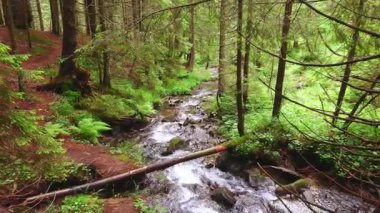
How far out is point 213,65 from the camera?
39.4m

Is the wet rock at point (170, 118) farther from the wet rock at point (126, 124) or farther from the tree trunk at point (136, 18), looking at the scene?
the tree trunk at point (136, 18)

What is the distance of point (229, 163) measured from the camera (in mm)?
10664

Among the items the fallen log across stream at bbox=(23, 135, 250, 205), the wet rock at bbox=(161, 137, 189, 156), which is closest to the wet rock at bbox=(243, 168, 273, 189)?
the fallen log across stream at bbox=(23, 135, 250, 205)

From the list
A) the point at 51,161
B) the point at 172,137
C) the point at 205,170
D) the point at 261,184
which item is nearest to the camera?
the point at 51,161

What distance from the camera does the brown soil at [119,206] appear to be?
7219 mm

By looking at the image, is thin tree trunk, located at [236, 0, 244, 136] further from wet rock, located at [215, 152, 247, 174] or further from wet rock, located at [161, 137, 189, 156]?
wet rock, located at [161, 137, 189, 156]

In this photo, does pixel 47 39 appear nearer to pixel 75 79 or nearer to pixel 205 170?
pixel 75 79

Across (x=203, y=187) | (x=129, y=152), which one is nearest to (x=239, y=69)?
(x=203, y=187)

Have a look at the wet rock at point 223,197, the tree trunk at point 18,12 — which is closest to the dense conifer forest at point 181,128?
the wet rock at point 223,197

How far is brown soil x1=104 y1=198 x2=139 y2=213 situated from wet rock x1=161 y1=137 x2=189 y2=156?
395 centimetres

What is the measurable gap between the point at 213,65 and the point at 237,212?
32200mm

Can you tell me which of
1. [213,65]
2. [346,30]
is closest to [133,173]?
[346,30]

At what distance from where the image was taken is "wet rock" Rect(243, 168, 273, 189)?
375 inches

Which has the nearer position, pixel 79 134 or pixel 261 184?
pixel 261 184
